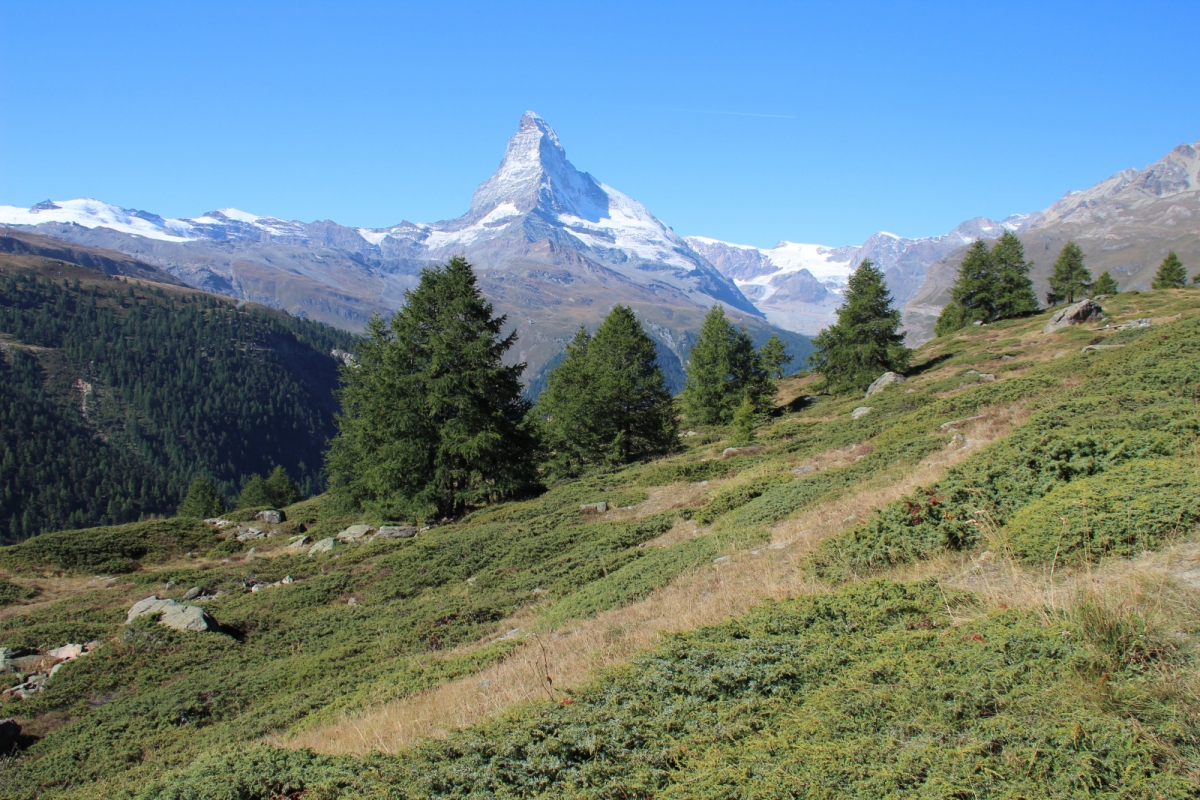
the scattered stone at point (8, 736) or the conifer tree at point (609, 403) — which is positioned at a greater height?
the conifer tree at point (609, 403)

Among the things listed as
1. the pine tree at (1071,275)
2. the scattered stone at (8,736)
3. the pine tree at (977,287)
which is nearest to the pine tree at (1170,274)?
the pine tree at (1071,275)

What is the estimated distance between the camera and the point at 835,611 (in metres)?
6.56

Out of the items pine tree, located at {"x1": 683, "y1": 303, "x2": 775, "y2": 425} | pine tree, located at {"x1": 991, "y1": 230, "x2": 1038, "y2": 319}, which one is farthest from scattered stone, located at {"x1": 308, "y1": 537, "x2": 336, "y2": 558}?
pine tree, located at {"x1": 991, "y1": 230, "x2": 1038, "y2": 319}

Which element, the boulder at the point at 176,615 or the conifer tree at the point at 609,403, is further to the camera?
the conifer tree at the point at 609,403

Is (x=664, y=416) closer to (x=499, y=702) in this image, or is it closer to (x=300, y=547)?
(x=300, y=547)

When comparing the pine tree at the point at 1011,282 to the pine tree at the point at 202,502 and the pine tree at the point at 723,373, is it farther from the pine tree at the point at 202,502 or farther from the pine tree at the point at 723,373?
the pine tree at the point at 202,502

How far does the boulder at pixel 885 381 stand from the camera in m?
40.7

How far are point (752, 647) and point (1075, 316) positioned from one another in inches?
2104

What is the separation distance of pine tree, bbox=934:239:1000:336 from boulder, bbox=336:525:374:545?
67195 mm

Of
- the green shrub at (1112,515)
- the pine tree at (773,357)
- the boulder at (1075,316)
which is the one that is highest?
→ the boulder at (1075,316)

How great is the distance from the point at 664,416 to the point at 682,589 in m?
26.4

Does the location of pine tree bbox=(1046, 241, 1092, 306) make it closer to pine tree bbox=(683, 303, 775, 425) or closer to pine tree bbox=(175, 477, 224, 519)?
pine tree bbox=(683, 303, 775, 425)

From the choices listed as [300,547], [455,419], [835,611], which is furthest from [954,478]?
[300,547]

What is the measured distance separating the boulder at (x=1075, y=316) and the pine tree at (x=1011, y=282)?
19.1 m
